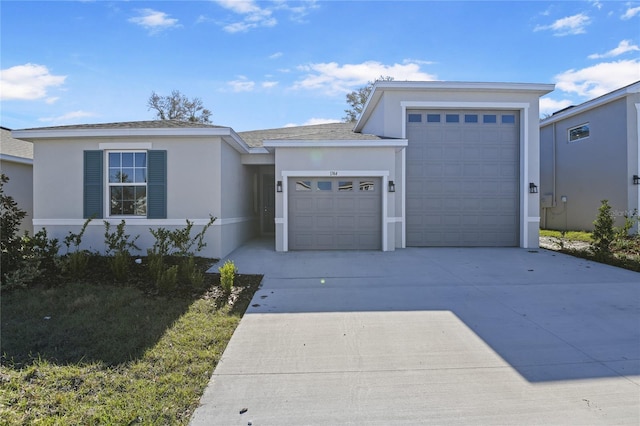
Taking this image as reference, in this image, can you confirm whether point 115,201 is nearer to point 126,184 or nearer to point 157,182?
point 126,184

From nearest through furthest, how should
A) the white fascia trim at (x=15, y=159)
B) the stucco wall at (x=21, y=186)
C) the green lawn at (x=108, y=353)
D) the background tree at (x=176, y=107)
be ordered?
the green lawn at (x=108, y=353) → the white fascia trim at (x=15, y=159) → the stucco wall at (x=21, y=186) → the background tree at (x=176, y=107)

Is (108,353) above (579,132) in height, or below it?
below

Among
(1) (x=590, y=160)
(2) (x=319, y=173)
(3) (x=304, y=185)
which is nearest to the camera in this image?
(2) (x=319, y=173)

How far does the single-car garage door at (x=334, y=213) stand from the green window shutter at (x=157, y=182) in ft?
10.8

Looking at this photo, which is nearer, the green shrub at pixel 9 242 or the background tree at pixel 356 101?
the green shrub at pixel 9 242

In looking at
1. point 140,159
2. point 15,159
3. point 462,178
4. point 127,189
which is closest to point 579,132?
point 462,178

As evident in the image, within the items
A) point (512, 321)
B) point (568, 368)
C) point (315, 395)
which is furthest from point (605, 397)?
point (315, 395)

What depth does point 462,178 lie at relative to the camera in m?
11.1

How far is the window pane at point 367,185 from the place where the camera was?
1015 cm

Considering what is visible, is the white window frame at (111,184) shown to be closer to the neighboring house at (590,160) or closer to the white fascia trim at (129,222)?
the white fascia trim at (129,222)

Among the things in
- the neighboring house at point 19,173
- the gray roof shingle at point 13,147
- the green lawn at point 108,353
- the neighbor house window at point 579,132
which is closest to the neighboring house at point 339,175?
the green lawn at point 108,353

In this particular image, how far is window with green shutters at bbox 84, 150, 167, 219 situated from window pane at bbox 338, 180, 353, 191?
4.63 meters

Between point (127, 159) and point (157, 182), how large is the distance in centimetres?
102

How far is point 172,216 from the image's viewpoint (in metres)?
8.83
